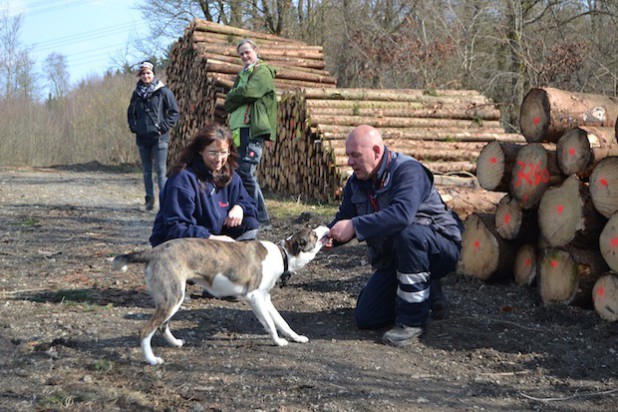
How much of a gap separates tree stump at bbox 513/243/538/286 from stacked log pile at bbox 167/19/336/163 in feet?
29.1

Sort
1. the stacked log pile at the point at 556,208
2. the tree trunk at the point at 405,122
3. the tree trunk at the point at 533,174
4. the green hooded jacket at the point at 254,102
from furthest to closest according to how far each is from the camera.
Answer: the tree trunk at the point at 405,122
the green hooded jacket at the point at 254,102
the tree trunk at the point at 533,174
the stacked log pile at the point at 556,208

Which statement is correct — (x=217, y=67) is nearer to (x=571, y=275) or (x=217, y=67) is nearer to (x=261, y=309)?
(x=571, y=275)

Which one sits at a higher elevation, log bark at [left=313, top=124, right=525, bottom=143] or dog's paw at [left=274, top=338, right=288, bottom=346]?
log bark at [left=313, top=124, right=525, bottom=143]

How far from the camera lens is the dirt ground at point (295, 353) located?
3679 mm

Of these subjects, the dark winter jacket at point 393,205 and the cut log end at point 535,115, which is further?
the cut log end at point 535,115

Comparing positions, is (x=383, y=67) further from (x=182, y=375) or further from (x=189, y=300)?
(x=182, y=375)

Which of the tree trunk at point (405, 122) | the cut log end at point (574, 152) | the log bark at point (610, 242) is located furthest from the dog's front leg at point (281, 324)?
the tree trunk at point (405, 122)

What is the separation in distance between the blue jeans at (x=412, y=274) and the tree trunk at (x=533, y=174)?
4.72 ft

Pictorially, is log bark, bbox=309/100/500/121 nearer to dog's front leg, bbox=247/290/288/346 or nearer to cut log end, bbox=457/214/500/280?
cut log end, bbox=457/214/500/280

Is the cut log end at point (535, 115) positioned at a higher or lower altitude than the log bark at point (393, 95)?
lower

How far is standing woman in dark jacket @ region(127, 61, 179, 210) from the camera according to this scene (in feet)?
33.0

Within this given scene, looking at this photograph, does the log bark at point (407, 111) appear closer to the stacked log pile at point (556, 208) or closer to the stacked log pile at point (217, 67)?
the stacked log pile at point (217, 67)

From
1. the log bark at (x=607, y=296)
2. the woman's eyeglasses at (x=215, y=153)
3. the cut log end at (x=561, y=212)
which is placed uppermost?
the woman's eyeglasses at (x=215, y=153)

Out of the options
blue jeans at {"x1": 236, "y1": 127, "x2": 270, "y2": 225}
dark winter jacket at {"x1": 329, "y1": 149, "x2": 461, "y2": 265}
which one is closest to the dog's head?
dark winter jacket at {"x1": 329, "y1": 149, "x2": 461, "y2": 265}
